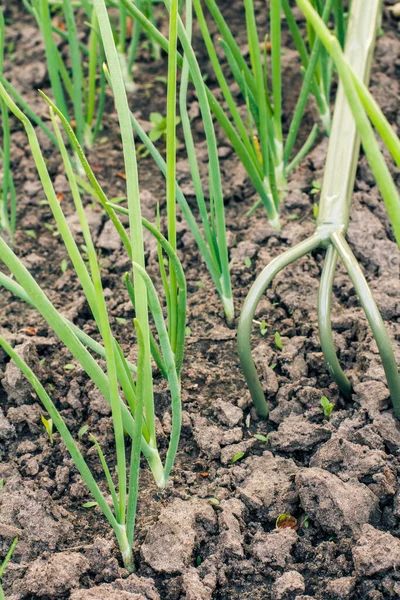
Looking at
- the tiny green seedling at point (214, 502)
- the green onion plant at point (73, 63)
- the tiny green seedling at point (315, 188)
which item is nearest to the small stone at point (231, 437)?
the tiny green seedling at point (214, 502)

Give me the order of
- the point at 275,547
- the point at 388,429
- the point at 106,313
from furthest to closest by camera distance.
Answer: the point at 388,429 < the point at 275,547 < the point at 106,313

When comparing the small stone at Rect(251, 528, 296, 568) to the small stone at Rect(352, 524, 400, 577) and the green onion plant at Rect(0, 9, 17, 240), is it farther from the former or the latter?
the green onion plant at Rect(0, 9, 17, 240)

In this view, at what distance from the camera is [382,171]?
0.85m

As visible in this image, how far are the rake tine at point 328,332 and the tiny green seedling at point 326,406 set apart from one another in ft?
0.11

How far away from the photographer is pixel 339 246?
1.31m

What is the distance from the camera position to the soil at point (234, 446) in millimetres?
1090

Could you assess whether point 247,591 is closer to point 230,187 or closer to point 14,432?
point 14,432

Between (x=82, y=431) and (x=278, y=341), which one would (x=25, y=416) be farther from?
(x=278, y=341)

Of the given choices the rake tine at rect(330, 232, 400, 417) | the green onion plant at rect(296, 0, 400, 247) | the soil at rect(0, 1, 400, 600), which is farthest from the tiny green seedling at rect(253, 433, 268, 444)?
the green onion plant at rect(296, 0, 400, 247)

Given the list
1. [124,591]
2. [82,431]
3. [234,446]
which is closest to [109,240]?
[82,431]

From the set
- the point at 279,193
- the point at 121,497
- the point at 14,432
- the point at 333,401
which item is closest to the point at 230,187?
the point at 279,193

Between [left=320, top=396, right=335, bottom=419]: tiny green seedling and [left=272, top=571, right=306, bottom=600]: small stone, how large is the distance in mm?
296

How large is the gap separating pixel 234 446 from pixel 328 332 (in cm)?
25

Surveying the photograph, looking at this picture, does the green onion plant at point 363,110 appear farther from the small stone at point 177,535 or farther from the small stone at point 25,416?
the small stone at point 25,416
